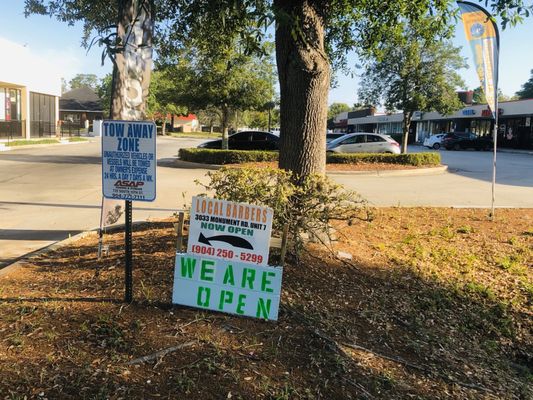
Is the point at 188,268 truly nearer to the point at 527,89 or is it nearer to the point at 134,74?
the point at 134,74

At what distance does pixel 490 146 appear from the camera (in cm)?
3959

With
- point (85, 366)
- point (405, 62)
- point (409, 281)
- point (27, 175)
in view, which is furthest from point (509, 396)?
point (405, 62)

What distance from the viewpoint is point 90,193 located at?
1174cm

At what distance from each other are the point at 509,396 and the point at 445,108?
2007 centimetres

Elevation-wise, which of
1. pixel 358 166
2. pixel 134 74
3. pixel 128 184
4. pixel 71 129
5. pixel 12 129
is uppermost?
pixel 71 129

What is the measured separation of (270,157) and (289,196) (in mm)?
15340

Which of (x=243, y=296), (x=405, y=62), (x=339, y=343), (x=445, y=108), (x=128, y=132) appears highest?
(x=405, y=62)

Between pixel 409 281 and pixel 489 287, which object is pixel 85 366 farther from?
pixel 489 287

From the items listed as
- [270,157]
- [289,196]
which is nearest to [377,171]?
[270,157]

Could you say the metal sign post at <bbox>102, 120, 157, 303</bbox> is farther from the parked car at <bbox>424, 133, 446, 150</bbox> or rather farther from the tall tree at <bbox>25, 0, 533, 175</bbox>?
the parked car at <bbox>424, 133, 446, 150</bbox>

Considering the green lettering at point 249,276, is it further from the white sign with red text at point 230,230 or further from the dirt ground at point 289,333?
the dirt ground at point 289,333

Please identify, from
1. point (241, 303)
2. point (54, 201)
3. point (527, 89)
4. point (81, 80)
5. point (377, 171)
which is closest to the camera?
point (241, 303)

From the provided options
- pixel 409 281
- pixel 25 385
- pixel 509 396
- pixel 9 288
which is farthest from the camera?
pixel 409 281

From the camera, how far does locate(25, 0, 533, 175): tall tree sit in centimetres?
418
